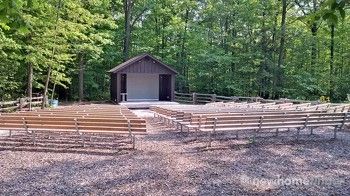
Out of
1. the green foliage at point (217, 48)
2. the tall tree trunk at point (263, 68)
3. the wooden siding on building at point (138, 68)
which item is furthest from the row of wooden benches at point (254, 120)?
the tall tree trunk at point (263, 68)

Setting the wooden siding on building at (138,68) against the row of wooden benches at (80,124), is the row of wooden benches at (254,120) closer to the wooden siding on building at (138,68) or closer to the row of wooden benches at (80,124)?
the row of wooden benches at (80,124)

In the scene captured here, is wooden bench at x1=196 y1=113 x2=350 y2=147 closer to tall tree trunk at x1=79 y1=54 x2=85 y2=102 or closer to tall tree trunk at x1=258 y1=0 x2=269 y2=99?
tall tree trunk at x1=258 y1=0 x2=269 y2=99

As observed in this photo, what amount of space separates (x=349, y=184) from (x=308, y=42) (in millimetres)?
24169

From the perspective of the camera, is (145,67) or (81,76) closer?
(145,67)

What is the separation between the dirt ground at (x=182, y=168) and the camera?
5625mm

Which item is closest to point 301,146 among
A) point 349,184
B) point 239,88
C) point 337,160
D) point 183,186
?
point 337,160

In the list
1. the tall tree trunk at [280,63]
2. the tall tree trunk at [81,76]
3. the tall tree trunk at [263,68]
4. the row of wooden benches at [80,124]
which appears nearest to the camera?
the row of wooden benches at [80,124]

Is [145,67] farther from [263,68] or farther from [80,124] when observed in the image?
[80,124]

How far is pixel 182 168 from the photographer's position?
691cm

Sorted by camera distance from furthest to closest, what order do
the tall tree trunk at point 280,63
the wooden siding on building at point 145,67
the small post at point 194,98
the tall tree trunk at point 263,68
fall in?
the tall tree trunk at point 263,68
the tall tree trunk at point 280,63
the small post at point 194,98
the wooden siding on building at point 145,67

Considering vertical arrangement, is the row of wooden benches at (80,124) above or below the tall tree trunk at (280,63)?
below

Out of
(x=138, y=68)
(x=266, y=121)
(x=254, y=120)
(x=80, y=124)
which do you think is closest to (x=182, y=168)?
(x=80, y=124)

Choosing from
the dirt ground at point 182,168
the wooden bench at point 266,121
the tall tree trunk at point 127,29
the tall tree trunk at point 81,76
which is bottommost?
the dirt ground at point 182,168

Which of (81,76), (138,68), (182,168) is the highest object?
(138,68)
